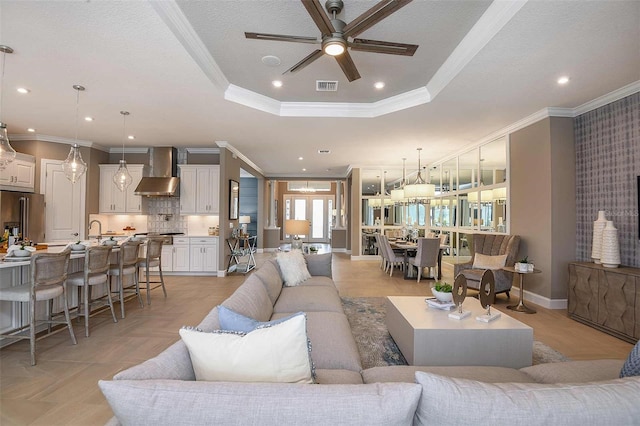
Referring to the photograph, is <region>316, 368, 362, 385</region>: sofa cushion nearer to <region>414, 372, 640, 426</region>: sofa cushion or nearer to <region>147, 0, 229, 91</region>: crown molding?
<region>414, 372, 640, 426</region>: sofa cushion

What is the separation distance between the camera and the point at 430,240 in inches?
248

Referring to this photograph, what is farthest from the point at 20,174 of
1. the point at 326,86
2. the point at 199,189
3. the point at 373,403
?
the point at 373,403

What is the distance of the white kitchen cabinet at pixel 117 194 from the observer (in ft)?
22.8

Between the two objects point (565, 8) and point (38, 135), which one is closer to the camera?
point (565, 8)

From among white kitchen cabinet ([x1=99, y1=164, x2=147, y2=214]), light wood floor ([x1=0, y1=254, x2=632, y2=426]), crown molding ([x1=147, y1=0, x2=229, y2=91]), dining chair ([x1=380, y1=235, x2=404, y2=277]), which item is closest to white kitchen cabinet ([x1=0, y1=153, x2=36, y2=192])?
white kitchen cabinet ([x1=99, y1=164, x2=147, y2=214])

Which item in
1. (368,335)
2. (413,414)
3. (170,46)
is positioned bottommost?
(368,335)

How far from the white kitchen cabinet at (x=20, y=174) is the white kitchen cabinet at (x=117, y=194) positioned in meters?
1.16

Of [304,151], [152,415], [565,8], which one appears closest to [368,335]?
[152,415]

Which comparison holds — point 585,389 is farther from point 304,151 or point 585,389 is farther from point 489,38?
point 304,151

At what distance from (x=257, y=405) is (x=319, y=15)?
227cm

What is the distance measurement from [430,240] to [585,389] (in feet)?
18.2

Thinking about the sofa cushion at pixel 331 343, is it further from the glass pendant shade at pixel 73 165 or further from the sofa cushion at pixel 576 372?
the glass pendant shade at pixel 73 165

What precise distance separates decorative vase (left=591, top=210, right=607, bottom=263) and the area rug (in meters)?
1.62

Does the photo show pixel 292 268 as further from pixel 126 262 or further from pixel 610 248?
pixel 610 248
